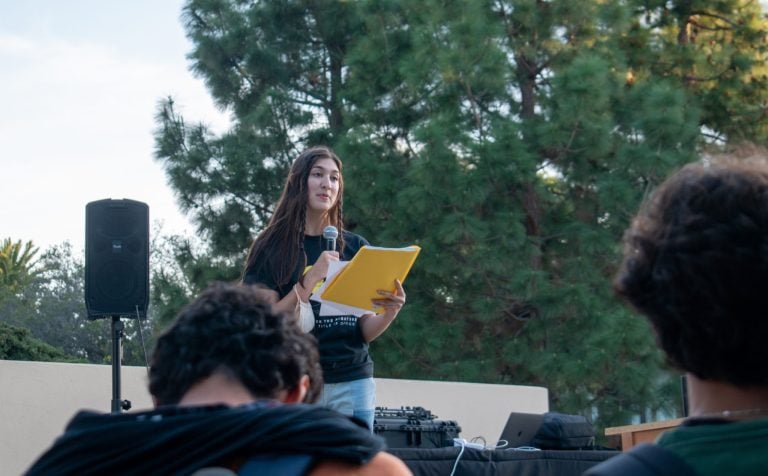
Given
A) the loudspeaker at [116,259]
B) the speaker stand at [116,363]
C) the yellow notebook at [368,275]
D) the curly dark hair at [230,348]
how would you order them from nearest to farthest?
the curly dark hair at [230,348] < the yellow notebook at [368,275] < the speaker stand at [116,363] < the loudspeaker at [116,259]

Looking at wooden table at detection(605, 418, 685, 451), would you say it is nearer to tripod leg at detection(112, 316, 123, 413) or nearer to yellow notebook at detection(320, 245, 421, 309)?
yellow notebook at detection(320, 245, 421, 309)

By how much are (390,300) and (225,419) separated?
1841mm

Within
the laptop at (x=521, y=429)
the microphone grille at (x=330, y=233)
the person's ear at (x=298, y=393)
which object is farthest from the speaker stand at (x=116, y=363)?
the person's ear at (x=298, y=393)

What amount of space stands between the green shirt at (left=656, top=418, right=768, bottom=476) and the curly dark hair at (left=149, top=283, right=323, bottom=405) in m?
0.51

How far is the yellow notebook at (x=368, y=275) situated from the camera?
2.82 meters

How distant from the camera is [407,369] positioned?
911 cm

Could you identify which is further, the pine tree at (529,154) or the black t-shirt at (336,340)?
the pine tree at (529,154)

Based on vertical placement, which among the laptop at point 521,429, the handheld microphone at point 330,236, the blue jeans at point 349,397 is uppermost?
the handheld microphone at point 330,236

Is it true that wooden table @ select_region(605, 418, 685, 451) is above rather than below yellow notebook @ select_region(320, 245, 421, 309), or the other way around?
below

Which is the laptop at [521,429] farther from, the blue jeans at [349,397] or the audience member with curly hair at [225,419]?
the audience member with curly hair at [225,419]

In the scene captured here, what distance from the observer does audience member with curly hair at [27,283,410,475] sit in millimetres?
1184

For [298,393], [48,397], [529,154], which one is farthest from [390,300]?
[529,154]

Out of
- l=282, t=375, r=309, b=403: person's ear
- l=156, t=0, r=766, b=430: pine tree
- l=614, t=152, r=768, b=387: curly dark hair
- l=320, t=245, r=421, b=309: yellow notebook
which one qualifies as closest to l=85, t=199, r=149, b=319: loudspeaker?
l=320, t=245, r=421, b=309: yellow notebook

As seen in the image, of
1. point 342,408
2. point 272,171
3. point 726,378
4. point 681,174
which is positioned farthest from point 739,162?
point 272,171
